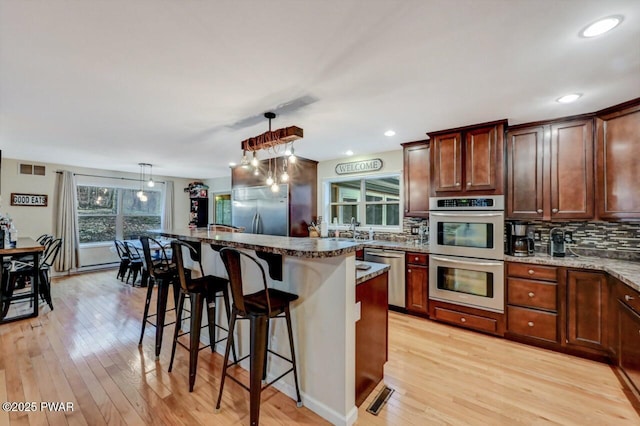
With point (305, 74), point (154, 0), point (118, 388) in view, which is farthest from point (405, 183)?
point (118, 388)

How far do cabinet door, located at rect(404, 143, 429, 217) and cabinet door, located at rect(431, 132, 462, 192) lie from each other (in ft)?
1.03

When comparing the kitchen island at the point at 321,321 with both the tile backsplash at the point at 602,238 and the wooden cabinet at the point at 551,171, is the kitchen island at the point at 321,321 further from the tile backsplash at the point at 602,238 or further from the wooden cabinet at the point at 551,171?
the tile backsplash at the point at 602,238

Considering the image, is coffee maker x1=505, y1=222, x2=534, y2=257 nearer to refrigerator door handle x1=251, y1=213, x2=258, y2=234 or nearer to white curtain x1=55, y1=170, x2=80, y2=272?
refrigerator door handle x1=251, y1=213, x2=258, y2=234

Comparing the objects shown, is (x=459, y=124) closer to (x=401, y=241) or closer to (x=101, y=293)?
(x=401, y=241)

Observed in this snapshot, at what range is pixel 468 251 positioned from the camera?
324 centimetres

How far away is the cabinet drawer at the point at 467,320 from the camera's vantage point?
3.11 meters

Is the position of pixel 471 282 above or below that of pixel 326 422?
above

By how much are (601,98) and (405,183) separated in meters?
2.15

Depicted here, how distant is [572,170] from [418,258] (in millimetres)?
1864

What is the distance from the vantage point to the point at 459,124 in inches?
127

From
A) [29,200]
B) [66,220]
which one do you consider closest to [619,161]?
[66,220]

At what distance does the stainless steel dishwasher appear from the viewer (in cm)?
376

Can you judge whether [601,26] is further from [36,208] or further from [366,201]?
[36,208]

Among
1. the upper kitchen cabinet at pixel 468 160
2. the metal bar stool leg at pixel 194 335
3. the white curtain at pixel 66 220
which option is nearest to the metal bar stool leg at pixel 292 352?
the metal bar stool leg at pixel 194 335
